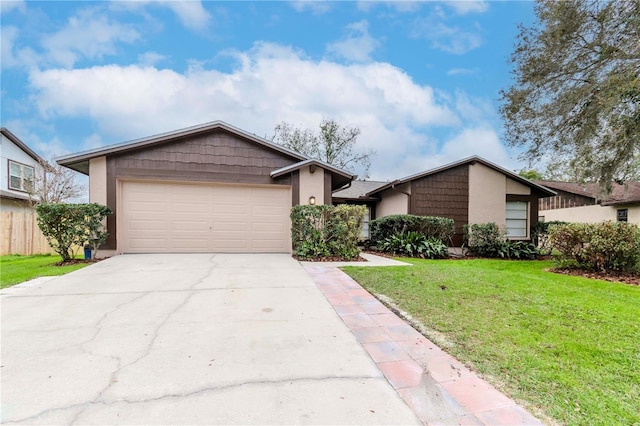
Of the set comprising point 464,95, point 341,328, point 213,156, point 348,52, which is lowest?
point 341,328

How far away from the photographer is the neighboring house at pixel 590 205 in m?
15.5

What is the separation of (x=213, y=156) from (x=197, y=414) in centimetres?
879

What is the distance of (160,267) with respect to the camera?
7.02 metres

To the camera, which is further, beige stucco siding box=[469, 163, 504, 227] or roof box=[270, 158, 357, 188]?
beige stucco siding box=[469, 163, 504, 227]

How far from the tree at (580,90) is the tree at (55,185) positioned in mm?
19928

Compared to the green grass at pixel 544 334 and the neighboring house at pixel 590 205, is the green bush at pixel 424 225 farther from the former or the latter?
the neighboring house at pixel 590 205

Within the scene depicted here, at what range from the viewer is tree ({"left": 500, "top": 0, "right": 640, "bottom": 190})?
793cm

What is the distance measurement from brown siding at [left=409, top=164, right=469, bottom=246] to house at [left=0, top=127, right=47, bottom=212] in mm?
18378

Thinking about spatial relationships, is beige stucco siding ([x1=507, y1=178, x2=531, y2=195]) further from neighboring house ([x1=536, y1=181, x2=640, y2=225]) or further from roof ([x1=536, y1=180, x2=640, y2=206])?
neighboring house ([x1=536, y1=181, x2=640, y2=225])

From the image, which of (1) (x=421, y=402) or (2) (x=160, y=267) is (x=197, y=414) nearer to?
(1) (x=421, y=402)

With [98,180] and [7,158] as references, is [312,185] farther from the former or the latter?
[7,158]

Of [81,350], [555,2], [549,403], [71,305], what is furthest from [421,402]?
[555,2]

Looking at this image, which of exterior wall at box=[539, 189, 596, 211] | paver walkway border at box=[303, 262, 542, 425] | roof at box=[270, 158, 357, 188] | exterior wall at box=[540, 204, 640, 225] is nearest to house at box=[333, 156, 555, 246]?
roof at box=[270, 158, 357, 188]

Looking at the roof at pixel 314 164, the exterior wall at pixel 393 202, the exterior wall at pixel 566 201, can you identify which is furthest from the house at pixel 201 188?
the exterior wall at pixel 566 201
